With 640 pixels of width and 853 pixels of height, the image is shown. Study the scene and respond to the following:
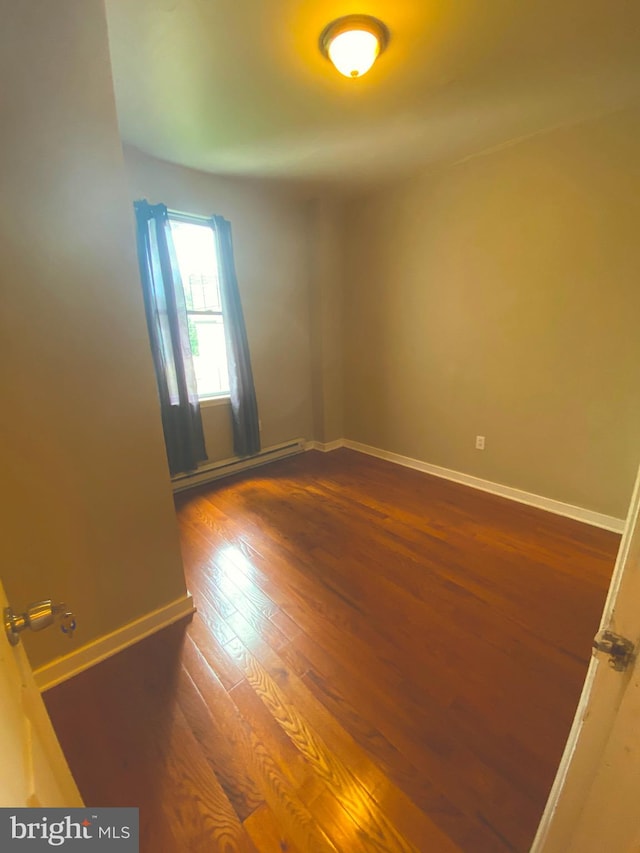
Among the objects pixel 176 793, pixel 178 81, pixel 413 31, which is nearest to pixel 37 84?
pixel 178 81

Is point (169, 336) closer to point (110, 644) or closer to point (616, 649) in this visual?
point (110, 644)

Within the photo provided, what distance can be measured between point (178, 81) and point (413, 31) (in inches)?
44.2

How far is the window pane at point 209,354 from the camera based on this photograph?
2.97m

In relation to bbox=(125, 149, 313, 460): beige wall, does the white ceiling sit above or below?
above

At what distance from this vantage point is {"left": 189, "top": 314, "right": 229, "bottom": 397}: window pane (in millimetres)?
2975

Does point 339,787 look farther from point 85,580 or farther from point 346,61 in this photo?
point 346,61

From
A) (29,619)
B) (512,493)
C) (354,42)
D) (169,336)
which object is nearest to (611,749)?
(29,619)

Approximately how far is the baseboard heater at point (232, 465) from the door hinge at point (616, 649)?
9.09ft

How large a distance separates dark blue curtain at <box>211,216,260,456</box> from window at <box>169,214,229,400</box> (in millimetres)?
98

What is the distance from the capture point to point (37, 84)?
1.04 m

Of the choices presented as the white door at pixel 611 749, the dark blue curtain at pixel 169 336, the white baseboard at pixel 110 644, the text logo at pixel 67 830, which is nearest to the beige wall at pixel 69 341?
the white baseboard at pixel 110 644

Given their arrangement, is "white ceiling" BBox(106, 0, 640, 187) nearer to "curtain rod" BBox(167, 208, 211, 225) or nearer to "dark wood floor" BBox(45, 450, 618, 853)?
"curtain rod" BBox(167, 208, 211, 225)

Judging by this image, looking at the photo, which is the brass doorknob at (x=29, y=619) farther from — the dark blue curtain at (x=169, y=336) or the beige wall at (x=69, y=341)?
the dark blue curtain at (x=169, y=336)

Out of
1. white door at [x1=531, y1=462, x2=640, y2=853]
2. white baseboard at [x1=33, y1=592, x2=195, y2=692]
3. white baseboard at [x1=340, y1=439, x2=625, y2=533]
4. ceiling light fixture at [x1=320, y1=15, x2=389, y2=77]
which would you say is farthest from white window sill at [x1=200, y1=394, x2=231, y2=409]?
white door at [x1=531, y1=462, x2=640, y2=853]
